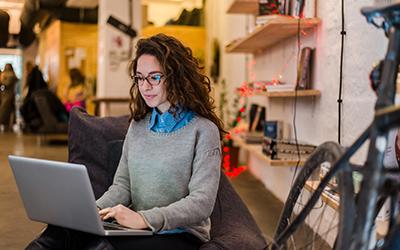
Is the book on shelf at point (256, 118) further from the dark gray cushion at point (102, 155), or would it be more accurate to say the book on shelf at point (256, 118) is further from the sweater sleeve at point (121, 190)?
the sweater sleeve at point (121, 190)

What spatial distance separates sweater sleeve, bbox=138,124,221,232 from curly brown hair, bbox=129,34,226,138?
0.38 feet

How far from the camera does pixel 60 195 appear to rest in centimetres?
156

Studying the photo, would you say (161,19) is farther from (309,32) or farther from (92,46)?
(309,32)

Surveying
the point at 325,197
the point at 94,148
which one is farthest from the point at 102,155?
the point at 325,197

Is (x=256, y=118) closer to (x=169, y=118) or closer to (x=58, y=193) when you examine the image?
(x=169, y=118)

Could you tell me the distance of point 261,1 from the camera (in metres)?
3.99

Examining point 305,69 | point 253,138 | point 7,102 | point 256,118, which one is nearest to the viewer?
point 305,69

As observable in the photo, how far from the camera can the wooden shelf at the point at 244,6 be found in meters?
4.63

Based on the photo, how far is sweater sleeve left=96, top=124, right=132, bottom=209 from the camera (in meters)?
1.89

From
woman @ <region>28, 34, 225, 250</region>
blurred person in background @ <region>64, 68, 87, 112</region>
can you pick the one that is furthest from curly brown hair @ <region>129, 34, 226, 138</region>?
blurred person in background @ <region>64, 68, 87, 112</region>

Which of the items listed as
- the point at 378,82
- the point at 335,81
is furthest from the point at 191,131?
the point at 335,81

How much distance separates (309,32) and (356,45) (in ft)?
3.09

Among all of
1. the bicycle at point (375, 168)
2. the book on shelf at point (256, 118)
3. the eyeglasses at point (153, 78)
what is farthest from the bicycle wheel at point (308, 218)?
the book on shelf at point (256, 118)

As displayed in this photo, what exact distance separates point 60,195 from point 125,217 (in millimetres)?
208
